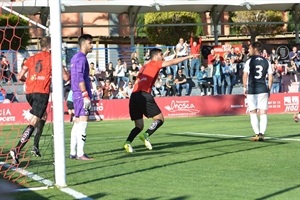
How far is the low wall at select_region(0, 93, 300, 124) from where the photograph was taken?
29.8 m

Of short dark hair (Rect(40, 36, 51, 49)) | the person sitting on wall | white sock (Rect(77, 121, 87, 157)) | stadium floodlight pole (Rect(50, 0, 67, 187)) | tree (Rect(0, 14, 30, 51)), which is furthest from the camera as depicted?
the person sitting on wall

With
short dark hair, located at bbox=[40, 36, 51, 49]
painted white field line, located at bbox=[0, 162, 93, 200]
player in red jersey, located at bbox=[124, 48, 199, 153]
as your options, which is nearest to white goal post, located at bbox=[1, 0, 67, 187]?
painted white field line, located at bbox=[0, 162, 93, 200]

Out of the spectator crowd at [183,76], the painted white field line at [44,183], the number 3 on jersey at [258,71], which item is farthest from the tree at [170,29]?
the painted white field line at [44,183]

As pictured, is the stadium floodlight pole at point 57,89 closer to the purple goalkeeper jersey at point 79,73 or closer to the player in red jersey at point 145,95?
the purple goalkeeper jersey at point 79,73

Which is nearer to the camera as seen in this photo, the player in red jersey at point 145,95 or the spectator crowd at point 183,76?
the player in red jersey at point 145,95

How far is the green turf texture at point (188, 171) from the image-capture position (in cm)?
803

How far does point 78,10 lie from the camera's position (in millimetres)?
35250

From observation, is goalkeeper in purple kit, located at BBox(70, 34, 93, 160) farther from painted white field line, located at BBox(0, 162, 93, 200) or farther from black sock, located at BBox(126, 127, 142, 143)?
black sock, located at BBox(126, 127, 142, 143)

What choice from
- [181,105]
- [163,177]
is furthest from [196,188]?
[181,105]

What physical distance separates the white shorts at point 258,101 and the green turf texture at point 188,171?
73 centimetres

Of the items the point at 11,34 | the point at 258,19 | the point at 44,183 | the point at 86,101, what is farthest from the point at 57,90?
the point at 258,19

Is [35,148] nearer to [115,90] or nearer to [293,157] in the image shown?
[293,157]

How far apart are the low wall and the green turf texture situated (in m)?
13.6

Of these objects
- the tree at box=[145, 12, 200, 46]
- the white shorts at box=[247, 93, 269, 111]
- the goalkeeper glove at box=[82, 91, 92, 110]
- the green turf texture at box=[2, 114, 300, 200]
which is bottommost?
the green turf texture at box=[2, 114, 300, 200]
